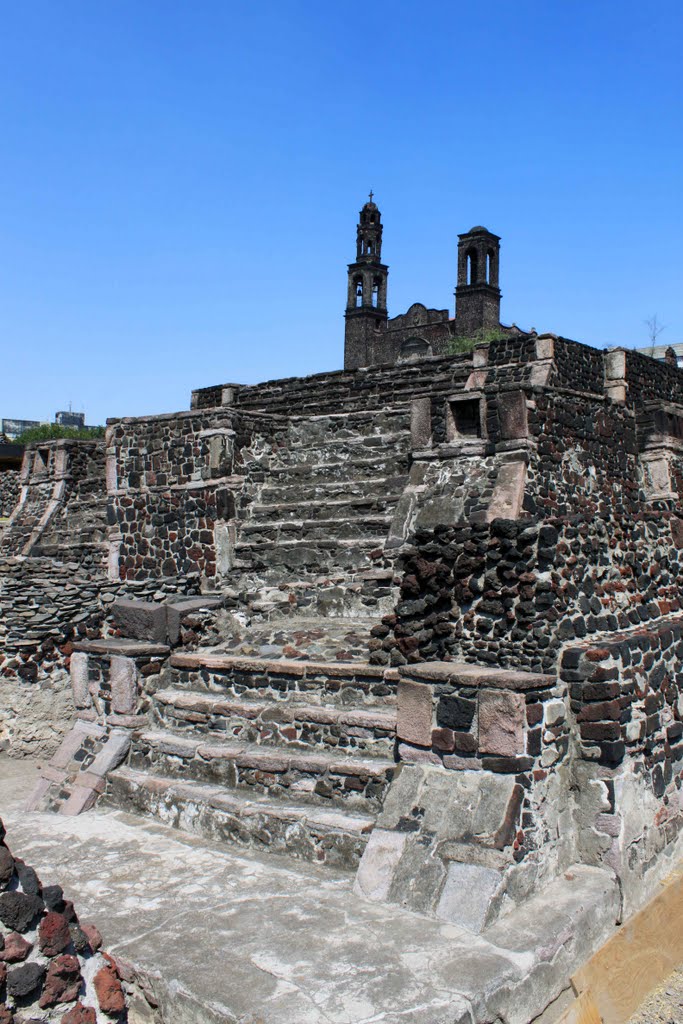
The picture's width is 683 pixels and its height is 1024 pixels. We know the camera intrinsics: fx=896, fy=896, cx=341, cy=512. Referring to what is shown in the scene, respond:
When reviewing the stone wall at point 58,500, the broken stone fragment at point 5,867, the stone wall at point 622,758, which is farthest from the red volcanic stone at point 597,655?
the stone wall at point 58,500

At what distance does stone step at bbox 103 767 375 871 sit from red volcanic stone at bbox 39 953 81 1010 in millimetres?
Result: 2162

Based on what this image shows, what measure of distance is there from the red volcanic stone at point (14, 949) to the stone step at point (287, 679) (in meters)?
3.43

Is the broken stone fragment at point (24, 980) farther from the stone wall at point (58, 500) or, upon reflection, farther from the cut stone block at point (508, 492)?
the stone wall at point (58, 500)

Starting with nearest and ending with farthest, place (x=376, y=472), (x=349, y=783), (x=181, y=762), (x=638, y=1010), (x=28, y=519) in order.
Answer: (x=638, y=1010) → (x=349, y=783) → (x=181, y=762) → (x=376, y=472) → (x=28, y=519)

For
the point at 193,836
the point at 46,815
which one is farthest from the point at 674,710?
the point at 46,815

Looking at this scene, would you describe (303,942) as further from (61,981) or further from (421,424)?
(421,424)

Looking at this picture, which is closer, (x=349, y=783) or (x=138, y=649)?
(x=349, y=783)

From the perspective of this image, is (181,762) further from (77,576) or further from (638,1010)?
(77,576)

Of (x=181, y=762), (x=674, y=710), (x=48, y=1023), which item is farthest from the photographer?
(x=181, y=762)

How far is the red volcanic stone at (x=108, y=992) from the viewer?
15.0 feet

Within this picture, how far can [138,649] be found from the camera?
27.4 feet

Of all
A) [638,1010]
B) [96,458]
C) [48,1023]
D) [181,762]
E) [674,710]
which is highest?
[96,458]

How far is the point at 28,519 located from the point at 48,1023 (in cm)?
1432

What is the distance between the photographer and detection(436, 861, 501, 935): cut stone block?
522 centimetres
